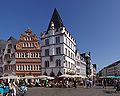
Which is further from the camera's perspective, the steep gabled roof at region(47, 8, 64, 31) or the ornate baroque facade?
the ornate baroque facade

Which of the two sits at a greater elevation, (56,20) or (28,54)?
(56,20)

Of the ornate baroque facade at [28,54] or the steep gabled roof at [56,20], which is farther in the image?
the ornate baroque facade at [28,54]

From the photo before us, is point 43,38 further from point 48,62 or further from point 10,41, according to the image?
point 10,41

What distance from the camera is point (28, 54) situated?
69625 millimetres

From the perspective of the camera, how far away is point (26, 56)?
69688mm

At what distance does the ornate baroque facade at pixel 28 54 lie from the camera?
69.0 meters

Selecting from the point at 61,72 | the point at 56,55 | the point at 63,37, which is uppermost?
the point at 63,37

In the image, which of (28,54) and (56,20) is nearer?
(56,20)

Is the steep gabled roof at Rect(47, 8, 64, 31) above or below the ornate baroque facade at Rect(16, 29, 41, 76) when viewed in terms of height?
above

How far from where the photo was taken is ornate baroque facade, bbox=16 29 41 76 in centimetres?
6900

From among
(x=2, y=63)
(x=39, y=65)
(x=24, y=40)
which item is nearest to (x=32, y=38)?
(x=24, y=40)

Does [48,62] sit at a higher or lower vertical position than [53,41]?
lower

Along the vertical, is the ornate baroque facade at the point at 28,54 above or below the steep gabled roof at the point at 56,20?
below

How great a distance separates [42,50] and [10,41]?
13187 mm
